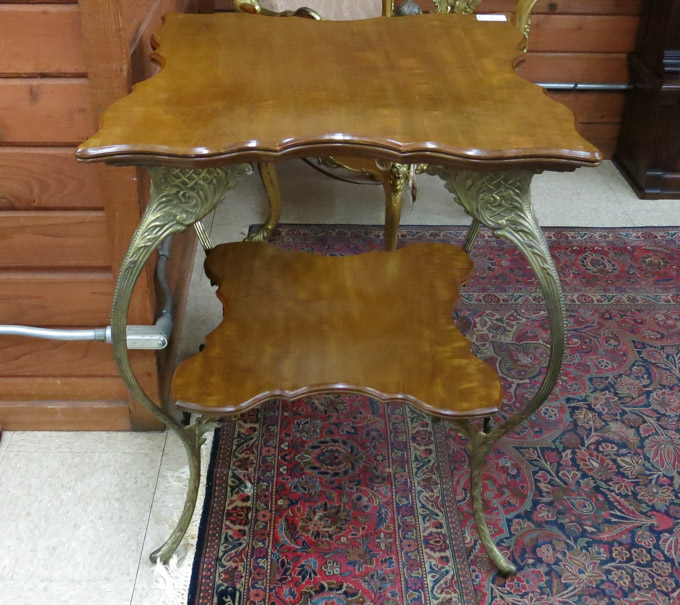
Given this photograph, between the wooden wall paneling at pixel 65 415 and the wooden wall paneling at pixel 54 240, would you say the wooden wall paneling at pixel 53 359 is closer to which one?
the wooden wall paneling at pixel 65 415

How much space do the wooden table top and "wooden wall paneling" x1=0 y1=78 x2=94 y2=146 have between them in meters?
0.18

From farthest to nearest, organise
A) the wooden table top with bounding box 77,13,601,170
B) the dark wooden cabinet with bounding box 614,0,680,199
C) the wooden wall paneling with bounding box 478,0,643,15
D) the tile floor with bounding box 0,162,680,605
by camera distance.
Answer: the wooden wall paneling with bounding box 478,0,643,15, the dark wooden cabinet with bounding box 614,0,680,199, the tile floor with bounding box 0,162,680,605, the wooden table top with bounding box 77,13,601,170

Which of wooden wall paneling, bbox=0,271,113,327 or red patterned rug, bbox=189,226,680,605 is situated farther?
wooden wall paneling, bbox=0,271,113,327

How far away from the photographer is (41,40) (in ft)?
4.03

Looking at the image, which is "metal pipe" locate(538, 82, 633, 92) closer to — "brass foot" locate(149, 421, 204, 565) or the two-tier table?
the two-tier table

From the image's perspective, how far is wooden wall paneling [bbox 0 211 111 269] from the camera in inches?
54.5

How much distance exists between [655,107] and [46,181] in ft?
6.08

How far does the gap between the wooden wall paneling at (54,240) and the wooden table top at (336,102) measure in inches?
14.0

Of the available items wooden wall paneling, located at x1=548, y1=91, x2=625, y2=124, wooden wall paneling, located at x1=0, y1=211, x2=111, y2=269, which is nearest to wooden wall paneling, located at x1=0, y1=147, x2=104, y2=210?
wooden wall paneling, located at x1=0, y1=211, x2=111, y2=269

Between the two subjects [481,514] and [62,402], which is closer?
[481,514]

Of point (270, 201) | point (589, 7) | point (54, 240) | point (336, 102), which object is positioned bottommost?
point (270, 201)

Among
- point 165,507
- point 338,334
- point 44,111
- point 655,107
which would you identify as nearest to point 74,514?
point 165,507

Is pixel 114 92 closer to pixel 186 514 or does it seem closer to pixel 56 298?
pixel 56 298

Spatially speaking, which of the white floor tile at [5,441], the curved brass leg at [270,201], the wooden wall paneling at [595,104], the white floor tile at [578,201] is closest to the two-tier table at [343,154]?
the white floor tile at [5,441]
